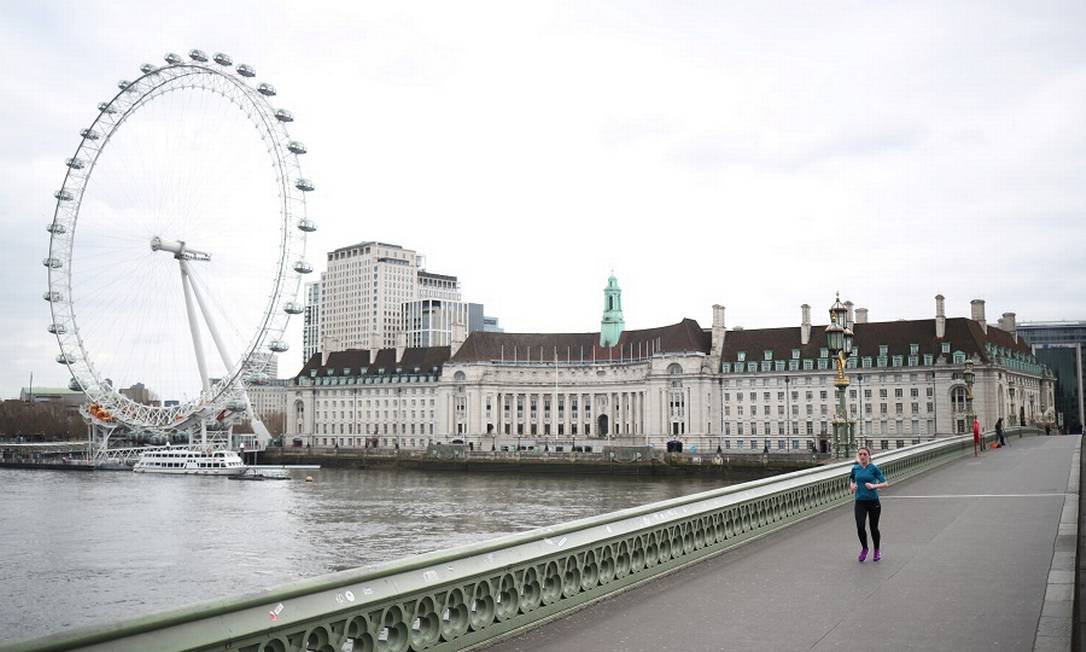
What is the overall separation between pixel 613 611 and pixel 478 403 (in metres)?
152

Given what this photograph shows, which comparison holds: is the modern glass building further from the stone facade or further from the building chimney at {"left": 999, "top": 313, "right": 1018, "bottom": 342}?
the building chimney at {"left": 999, "top": 313, "right": 1018, "bottom": 342}

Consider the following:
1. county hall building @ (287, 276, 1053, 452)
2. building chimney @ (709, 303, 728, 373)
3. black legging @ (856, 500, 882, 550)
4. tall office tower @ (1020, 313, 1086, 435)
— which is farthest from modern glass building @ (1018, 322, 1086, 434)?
black legging @ (856, 500, 882, 550)

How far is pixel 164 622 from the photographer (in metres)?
7.28

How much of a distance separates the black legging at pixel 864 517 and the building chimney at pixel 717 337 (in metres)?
128

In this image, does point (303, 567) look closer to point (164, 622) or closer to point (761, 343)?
point (164, 622)

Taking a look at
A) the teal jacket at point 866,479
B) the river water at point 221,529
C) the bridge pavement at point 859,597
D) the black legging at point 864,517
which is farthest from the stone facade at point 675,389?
the black legging at point 864,517

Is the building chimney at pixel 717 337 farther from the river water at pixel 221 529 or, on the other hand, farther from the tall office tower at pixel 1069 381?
the tall office tower at pixel 1069 381

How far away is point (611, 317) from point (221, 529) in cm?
11867

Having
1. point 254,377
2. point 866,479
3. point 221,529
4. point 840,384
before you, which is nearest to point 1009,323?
point 254,377

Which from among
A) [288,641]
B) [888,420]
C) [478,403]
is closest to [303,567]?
[288,641]

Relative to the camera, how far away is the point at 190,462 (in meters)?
123

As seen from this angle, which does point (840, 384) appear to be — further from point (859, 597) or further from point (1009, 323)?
point (1009, 323)

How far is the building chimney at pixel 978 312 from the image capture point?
129250 mm

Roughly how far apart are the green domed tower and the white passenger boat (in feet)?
221
